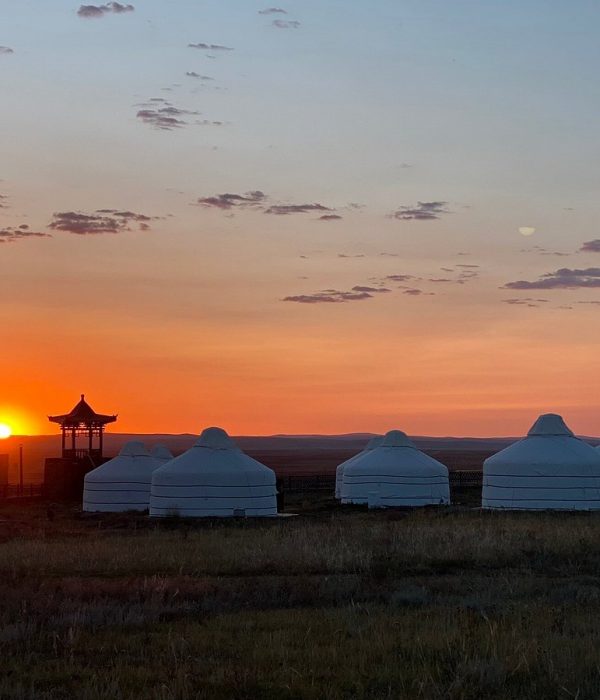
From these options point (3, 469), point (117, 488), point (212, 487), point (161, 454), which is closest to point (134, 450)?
point (117, 488)

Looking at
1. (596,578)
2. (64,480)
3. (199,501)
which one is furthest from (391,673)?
(64,480)

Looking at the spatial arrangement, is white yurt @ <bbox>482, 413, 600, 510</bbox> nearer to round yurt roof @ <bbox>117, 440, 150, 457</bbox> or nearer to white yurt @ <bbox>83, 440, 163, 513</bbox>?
white yurt @ <bbox>83, 440, 163, 513</bbox>

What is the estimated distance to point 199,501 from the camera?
143ft

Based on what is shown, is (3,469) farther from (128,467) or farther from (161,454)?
(128,467)

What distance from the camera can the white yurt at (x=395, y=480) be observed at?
5138 cm

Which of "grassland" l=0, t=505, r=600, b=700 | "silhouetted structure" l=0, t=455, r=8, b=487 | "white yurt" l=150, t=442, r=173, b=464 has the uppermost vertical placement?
"white yurt" l=150, t=442, r=173, b=464

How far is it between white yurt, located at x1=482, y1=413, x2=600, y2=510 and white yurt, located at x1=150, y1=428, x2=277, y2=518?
367 inches

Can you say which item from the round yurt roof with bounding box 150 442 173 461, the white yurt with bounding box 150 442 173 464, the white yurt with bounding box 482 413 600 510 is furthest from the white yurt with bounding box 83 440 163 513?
the white yurt with bounding box 482 413 600 510

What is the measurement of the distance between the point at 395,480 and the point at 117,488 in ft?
40.4

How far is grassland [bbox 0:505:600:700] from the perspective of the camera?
1083cm

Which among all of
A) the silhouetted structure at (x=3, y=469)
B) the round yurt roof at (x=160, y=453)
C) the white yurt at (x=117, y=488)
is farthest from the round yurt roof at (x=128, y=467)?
the silhouetted structure at (x=3, y=469)

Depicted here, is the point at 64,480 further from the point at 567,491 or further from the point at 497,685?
the point at 497,685

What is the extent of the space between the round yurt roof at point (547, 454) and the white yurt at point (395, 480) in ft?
14.1

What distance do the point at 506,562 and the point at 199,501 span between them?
72.0 feet
